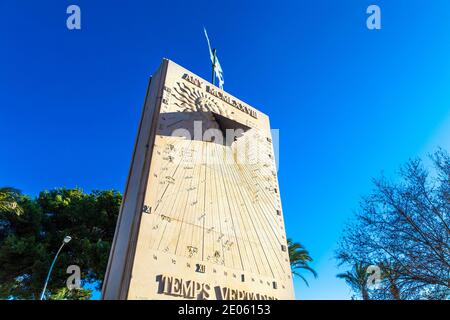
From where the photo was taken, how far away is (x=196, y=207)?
382 cm

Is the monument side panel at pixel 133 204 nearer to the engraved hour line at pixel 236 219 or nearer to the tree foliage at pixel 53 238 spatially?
the engraved hour line at pixel 236 219

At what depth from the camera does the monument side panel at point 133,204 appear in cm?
293

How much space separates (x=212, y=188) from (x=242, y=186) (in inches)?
24.7

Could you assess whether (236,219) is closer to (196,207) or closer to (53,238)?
(196,207)

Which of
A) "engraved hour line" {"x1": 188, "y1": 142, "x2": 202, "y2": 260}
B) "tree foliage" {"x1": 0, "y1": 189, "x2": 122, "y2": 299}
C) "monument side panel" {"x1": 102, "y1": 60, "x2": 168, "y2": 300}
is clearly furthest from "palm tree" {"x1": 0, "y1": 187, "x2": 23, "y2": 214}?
"engraved hour line" {"x1": 188, "y1": 142, "x2": 202, "y2": 260}

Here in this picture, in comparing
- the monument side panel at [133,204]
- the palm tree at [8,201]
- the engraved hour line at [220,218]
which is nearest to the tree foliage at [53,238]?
the palm tree at [8,201]

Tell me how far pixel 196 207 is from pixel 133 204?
790 mm

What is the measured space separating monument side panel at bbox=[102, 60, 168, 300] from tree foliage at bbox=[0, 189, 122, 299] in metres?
12.5

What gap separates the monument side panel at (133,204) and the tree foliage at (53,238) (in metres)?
12.5

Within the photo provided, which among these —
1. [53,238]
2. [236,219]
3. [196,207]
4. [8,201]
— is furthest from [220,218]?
[53,238]

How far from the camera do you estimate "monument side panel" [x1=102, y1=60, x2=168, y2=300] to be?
115 inches

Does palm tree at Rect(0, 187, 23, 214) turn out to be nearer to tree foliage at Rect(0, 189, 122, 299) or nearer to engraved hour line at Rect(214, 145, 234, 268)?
tree foliage at Rect(0, 189, 122, 299)

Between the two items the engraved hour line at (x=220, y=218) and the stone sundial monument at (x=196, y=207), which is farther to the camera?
the engraved hour line at (x=220, y=218)
